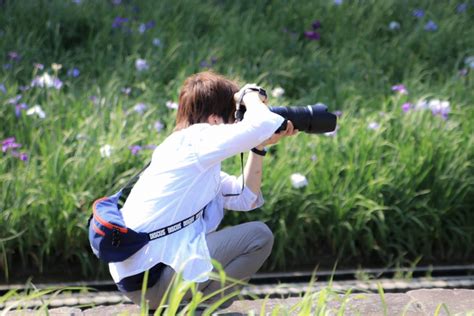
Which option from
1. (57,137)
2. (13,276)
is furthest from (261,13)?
(13,276)

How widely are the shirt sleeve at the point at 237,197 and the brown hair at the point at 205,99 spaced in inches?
10.4

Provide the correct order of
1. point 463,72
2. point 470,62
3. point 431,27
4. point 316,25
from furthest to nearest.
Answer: point 431,27 < point 316,25 < point 470,62 < point 463,72

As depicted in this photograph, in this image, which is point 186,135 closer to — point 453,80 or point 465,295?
point 465,295

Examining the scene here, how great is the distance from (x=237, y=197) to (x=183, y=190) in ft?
1.06

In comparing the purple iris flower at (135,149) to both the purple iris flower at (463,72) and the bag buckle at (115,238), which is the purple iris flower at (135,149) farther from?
the purple iris flower at (463,72)

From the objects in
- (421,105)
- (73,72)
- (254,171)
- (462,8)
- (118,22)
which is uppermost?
(462,8)

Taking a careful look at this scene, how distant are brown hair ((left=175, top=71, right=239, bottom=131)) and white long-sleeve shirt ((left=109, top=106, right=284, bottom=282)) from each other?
9 centimetres

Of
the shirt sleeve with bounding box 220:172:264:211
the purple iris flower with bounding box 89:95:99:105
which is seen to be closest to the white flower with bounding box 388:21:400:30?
the purple iris flower with bounding box 89:95:99:105

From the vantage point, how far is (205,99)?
2918 millimetres

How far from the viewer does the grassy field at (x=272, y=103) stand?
4.05m

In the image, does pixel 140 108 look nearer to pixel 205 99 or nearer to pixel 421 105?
pixel 421 105

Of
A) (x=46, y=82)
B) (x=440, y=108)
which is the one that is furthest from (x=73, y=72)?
(x=440, y=108)

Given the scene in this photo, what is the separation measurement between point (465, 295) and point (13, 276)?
197cm

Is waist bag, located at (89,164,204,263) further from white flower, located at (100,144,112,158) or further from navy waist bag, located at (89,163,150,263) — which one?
white flower, located at (100,144,112,158)
